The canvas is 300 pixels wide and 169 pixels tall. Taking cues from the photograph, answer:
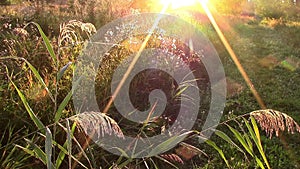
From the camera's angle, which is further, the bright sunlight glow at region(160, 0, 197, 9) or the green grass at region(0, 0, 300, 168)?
the bright sunlight glow at region(160, 0, 197, 9)

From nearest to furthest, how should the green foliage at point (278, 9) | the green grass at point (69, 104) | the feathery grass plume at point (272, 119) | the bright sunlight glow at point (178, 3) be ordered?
the feathery grass plume at point (272, 119) < the green grass at point (69, 104) < the bright sunlight glow at point (178, 3) < the green foliage at point (278, 9)

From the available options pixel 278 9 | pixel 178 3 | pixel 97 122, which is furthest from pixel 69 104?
pixel 278 9

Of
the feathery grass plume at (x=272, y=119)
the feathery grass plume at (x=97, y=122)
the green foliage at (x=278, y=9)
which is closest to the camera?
the feathery grass plume at (x=97, y=122)

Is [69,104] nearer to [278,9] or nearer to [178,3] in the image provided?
[178,3]

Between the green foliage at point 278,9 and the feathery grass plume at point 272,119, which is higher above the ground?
the feathery grass plume at point 272,119

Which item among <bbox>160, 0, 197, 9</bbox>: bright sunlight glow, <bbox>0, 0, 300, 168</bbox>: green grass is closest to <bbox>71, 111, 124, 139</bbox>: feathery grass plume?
<bbox>0, 0, 300, 168</bbox>: green grass

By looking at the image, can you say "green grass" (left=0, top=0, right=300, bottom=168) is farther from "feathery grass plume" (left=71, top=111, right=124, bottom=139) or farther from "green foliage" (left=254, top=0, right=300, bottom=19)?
"green foliage" (left=254, top=0, right=300, bottom=19)

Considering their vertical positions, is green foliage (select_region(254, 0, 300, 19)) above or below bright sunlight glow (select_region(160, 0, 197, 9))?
below

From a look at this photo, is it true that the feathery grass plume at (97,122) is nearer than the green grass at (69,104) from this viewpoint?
Yes

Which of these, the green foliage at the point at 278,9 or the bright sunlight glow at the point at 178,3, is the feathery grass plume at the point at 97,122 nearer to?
the bright sunlight glow at the point at 178,3

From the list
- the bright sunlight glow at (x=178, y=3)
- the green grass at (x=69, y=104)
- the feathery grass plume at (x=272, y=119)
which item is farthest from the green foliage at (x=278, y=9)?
the feathery grass plume at (x=272, y=119)

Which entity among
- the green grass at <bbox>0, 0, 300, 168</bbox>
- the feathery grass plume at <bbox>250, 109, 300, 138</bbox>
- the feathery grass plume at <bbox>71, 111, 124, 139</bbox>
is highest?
the feathery grass plume at <bbox>71, 111, 124, 139</bbox>

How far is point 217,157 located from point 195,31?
4.86 metres

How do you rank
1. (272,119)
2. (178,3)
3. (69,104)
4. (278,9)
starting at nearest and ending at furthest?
(272,119)
(69,104)
(178,3)
(278,9)
